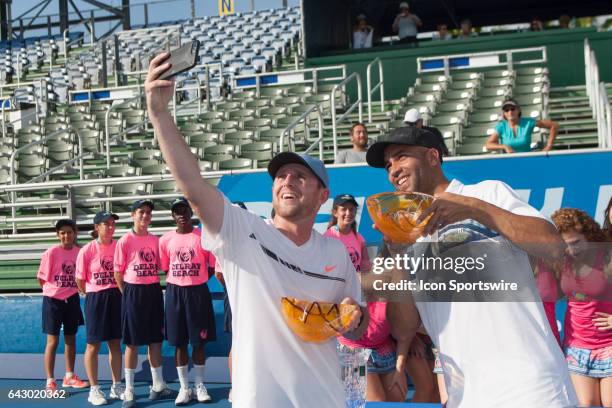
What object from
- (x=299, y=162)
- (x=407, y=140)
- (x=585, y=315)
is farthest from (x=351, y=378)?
(x=585, y=315)

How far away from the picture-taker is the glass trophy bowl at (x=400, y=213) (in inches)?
99.6

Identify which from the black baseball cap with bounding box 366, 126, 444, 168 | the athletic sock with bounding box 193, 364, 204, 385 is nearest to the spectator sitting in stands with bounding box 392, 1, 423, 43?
the athletic sock with bounding box 193, 364, 204, 385

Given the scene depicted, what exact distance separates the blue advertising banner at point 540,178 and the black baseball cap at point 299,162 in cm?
358

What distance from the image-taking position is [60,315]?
8.68 m

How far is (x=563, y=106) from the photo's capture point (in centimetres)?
1380

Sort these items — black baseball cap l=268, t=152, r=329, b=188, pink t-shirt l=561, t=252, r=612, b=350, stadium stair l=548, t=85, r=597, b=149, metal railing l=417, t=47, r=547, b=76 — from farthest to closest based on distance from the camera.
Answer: metal railing l=417, t=47, r=547, b=76, stadium stair l=548, t=85, r=597, b=149, pink t-shirt l=561, t=252, r=612, b=350, black baseball cap l=268, t=152, r=329, b=188

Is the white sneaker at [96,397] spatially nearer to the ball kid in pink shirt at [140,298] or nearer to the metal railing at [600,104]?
the ball kid in pink shirt at [140,298]

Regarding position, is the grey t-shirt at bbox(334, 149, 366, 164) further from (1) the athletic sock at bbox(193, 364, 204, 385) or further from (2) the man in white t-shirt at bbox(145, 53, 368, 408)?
(2) the man in white t-shirt at bbox(145, 53, 368, 408)

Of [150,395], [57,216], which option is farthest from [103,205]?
[150,395]

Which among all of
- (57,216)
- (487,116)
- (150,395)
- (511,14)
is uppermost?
(511,14)

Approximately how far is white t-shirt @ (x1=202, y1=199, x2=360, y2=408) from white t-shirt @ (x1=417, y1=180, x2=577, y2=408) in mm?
559

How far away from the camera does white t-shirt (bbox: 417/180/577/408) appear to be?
2424 mm

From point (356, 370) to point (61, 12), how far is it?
26672 millimetres

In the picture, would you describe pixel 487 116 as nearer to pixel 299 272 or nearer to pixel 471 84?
pixel 471 84
